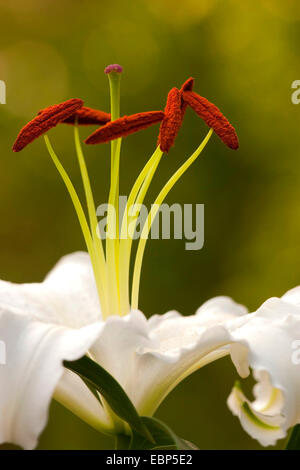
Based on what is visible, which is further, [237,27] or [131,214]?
[237,27]

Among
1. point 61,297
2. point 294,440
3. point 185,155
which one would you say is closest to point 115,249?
point 61,297

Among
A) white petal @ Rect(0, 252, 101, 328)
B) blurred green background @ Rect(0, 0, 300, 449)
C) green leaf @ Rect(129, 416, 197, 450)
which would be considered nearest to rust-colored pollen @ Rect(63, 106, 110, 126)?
white petal @ Rect(0, 252, 101, 328)

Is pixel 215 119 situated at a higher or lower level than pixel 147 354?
higher

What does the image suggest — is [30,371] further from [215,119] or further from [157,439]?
[215,119]

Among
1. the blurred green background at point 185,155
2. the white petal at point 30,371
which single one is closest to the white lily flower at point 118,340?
the white petal at point 30,371

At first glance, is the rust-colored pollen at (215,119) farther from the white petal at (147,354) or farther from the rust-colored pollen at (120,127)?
the white petal at (147,354)

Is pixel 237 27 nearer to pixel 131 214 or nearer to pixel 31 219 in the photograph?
pixel 31 219
